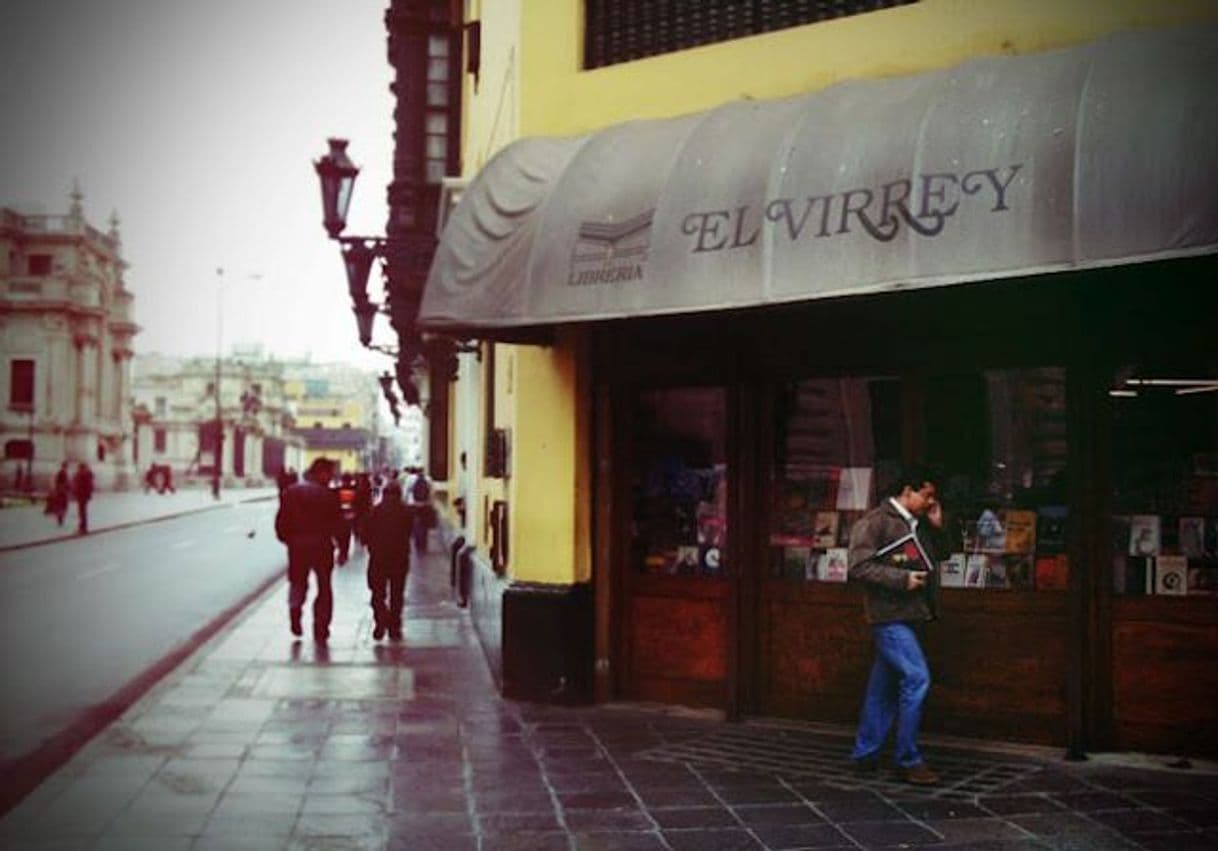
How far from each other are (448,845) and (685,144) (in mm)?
4885

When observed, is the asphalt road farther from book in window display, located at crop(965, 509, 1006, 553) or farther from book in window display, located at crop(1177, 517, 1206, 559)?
book in window display, located at crop(1177, 517, 1206, 559)

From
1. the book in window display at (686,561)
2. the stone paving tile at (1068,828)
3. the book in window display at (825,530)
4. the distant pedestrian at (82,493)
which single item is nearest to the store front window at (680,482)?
the book in window display at (686,561)

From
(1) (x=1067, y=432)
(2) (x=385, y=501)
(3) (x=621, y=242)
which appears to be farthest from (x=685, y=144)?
(2) (x=385, y=501)

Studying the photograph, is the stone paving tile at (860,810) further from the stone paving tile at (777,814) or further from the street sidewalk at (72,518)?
the street sidewalk at (72,518)

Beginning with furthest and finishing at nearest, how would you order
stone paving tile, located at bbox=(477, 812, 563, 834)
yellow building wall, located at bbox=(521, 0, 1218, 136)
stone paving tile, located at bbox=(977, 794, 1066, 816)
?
yellow building wall, located at bbox=(521, 0, 1218, 136), stone paving tile, located at bbox=(977, 794, 1066, 816), stone paving tile, located at bbox=(477, 812, 563, 834)

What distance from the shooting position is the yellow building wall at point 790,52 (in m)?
8.08

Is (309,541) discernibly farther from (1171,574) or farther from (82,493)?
(82,493)

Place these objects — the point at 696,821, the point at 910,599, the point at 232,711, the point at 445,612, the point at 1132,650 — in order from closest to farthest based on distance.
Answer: the point at 696,821 < the point at 910,599 < the point at 1132,650 < the point at 232,711 < the point at 445,612

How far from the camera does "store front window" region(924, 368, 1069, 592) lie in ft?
28.2

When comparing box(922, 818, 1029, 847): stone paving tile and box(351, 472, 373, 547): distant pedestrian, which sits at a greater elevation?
box(351, 472, 373, 547): distant pedestrian

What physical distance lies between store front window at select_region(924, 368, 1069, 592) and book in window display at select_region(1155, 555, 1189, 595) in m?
0.57

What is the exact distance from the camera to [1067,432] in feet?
27.8

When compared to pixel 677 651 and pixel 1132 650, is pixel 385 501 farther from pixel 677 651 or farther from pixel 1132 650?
pixel 1132 650

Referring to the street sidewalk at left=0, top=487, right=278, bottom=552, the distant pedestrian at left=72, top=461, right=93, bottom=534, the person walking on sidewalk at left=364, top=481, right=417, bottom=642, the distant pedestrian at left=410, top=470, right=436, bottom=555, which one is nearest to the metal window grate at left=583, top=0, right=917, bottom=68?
the person walking on sidewalk at left=364, top=481, right=417, bottom=642
